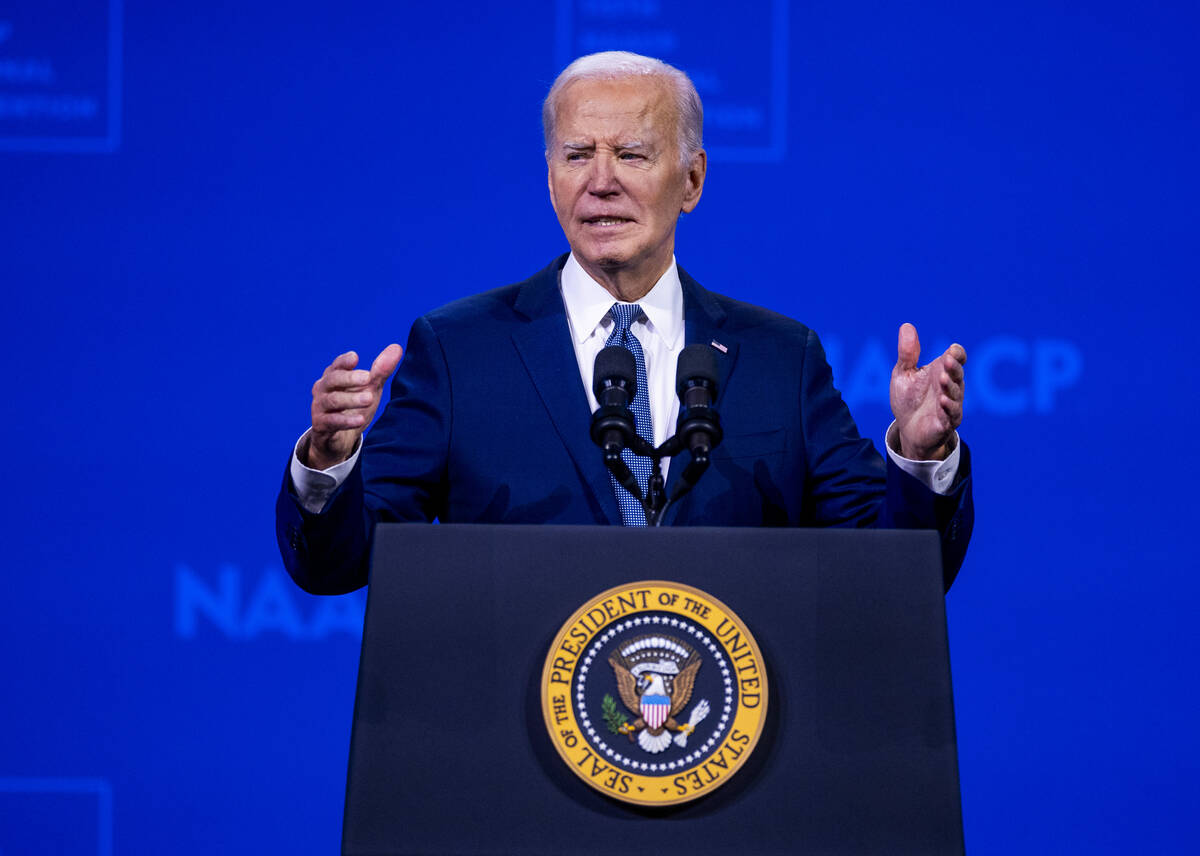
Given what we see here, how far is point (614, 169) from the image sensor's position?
6.68ft

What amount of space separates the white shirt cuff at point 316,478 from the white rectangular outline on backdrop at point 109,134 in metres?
1.89

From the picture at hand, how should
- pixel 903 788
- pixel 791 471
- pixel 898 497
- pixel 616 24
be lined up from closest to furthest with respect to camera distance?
pixel 903 788, pixel 898 497, pixel 791 471, pixel 616 24

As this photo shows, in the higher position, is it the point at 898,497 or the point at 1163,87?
the point at 1163,87

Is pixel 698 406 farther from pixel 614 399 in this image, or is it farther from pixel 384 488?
pixel 384 488

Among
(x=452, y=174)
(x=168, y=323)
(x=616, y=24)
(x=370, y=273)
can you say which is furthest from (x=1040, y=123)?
(x=168, y=323)

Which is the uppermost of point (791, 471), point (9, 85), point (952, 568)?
point (9, 85)

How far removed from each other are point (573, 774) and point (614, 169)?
3.48ft

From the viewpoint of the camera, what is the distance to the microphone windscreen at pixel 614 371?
1486mm

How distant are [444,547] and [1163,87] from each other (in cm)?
244

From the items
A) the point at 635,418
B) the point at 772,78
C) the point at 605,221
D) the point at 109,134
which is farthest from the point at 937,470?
the point at 109,134

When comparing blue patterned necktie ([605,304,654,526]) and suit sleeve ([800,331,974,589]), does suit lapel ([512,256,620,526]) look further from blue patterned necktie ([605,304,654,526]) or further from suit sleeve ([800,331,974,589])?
suit sleeve ([800,331,974,589])

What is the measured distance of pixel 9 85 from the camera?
3121mm

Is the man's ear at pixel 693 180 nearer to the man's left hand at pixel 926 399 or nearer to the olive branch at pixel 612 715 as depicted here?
the man's left hand at pixel 926 399

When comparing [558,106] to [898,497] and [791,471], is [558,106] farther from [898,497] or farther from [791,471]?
[898,497]
